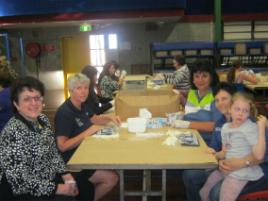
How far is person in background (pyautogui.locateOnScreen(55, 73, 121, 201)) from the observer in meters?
2.77

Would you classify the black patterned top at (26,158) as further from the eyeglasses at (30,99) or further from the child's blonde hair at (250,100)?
the child's blonde hair at (250,100)

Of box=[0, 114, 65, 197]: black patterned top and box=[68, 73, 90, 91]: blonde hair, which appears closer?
box=[0, 114, 65, 197]: black patterned top

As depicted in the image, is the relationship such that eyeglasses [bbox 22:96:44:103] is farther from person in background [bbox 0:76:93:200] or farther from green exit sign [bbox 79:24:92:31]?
green exit sign [bbox 79:24:92:31]

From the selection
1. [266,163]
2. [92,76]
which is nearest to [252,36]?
[92,76]

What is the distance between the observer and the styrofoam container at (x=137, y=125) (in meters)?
2.88

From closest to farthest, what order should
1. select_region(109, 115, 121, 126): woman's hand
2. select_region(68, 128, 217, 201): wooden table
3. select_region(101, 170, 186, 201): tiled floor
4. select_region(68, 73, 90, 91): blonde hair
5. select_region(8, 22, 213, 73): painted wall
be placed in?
select_region(68, 128, 217, 201): wooden table < select_region(68, 73, 90, 91): blonde hair < select_region(109, 115, 121, 126): woman's hand < select_region(101, 170, 186, 201): tiled floor < select_region(8, 22, 213, 73): painted wall

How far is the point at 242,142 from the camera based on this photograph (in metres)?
2.37

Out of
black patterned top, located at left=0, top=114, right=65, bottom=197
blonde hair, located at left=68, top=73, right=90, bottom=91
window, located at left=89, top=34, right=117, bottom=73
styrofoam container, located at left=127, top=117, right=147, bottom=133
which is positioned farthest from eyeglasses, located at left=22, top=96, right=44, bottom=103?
window, located at left=89, top=34, right=117, bottom=73

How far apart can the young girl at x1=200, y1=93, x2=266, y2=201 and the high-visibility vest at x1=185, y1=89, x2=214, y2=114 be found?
833mm

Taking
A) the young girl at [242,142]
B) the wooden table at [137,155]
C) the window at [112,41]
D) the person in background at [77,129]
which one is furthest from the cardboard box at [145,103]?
the window at [112,41]

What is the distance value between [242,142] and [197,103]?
104 centimetres

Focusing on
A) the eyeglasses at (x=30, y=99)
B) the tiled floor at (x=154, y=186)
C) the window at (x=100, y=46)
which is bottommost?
the tiled floor at (x=154, y=186)

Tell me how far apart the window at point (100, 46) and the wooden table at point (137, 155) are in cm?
870

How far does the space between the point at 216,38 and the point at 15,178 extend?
9300 millimetres
